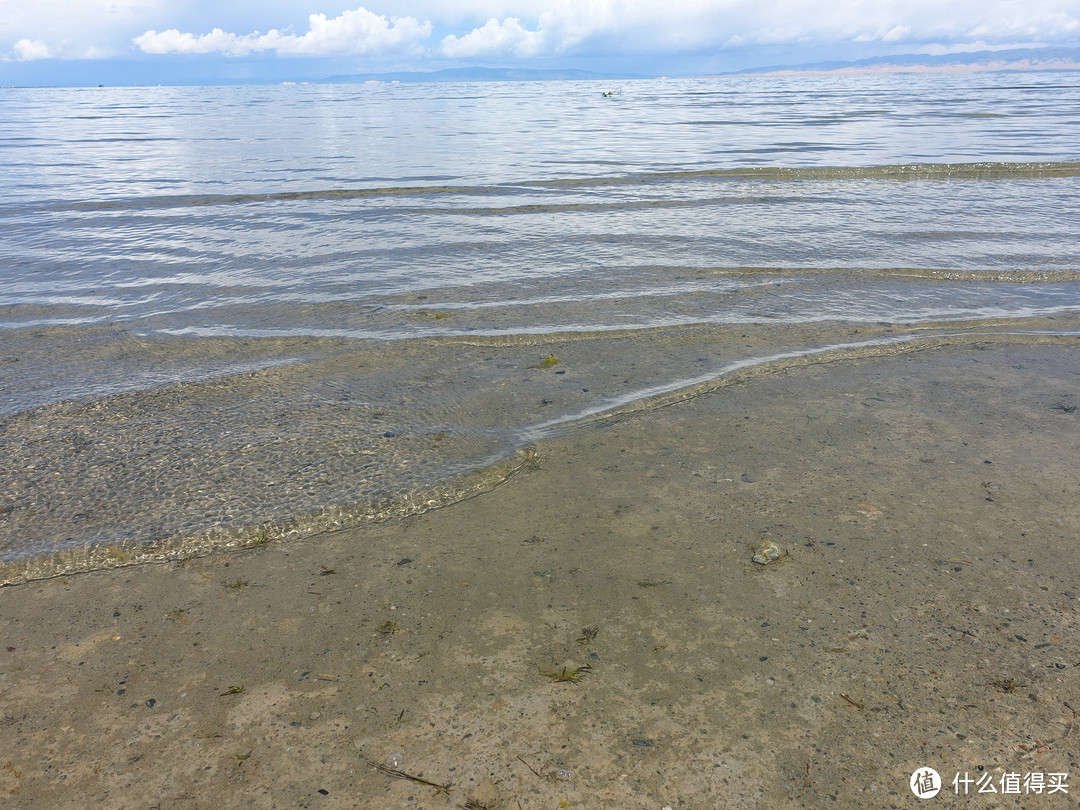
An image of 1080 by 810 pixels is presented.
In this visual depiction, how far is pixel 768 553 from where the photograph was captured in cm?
299

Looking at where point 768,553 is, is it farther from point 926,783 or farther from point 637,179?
point 637,179

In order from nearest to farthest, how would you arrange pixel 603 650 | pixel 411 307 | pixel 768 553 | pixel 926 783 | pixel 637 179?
pixel 926 783
pixel 603 650
pixel 768 553
pixel 411 307
pixel 637 179

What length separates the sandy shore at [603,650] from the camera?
81.2 inches

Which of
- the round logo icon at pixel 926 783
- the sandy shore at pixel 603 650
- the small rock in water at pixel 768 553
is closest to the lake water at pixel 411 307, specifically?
the sandy shore at pixel 603 650

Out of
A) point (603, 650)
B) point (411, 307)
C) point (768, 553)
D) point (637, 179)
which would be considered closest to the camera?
point (603, 650)

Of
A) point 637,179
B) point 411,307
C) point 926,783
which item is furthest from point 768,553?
point 637,179

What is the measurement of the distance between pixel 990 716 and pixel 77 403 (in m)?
5.34

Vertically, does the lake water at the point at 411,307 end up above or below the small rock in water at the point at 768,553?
above

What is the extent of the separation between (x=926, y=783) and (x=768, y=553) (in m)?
1.09

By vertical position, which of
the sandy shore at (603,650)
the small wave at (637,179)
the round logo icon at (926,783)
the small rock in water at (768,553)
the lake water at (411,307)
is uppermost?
the small wave at (637,179)

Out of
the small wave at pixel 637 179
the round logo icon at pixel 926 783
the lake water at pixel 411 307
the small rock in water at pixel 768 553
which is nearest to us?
the round logo icon at pixel 926 783

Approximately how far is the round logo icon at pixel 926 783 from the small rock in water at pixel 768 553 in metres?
1.02

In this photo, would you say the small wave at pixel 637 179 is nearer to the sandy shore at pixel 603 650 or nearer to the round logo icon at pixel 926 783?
the sandy shore at pixel 603 650

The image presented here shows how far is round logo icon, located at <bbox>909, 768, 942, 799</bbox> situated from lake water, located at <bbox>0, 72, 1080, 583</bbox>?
233cm
